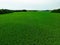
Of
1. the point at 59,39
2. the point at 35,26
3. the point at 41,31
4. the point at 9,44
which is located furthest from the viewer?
the point at 35,26

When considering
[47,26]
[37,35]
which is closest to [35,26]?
[47,26]

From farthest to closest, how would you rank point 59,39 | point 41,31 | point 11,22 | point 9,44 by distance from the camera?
point 11,22 → point 41,31 → point 59,39 → point 9,44

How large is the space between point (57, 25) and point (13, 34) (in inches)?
138

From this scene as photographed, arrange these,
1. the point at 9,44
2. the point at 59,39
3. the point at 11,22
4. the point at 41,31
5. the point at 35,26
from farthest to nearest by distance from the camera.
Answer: the point at 11,22
the point at 35,26
the point at 41,31
the point at 59,39
the point at 9,44

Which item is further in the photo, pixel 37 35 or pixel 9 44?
pixel 37 35

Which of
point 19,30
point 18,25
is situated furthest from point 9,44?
point 18,25

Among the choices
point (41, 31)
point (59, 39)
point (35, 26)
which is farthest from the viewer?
point (35, 26)

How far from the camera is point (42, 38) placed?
10.5 m

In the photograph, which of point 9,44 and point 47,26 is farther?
point 47,26

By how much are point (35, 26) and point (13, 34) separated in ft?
6.67

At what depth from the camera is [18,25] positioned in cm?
1271

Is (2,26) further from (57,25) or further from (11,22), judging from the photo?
(57,25)

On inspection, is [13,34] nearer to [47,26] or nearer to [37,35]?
[37,35]

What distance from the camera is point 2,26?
12.3 meters
